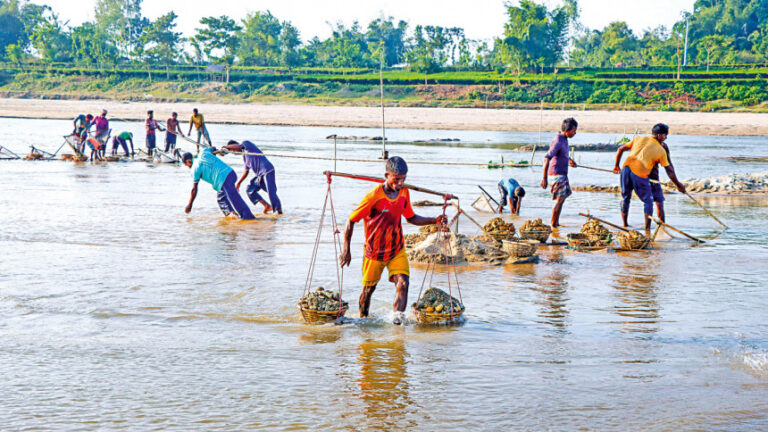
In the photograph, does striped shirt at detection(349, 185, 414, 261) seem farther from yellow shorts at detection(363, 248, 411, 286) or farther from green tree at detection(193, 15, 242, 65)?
green tree at detection(193, 15, 242, 65)

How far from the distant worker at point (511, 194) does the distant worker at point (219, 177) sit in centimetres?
433

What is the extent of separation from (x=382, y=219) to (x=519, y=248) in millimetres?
3408

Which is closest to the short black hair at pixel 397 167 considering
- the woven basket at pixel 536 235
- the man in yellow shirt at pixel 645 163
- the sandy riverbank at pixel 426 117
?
the woven basket at pixel 536 235

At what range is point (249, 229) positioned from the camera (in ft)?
35.4

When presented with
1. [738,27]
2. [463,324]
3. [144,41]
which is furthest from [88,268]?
[738,27]

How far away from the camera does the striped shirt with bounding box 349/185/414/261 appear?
17.8 feet

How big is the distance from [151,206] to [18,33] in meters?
96.3

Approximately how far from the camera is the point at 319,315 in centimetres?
602

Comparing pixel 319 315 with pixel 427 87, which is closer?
pixel 319 315

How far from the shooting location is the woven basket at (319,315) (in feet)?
19.7

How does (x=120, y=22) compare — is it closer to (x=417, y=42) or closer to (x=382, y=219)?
(x=417, y=42)

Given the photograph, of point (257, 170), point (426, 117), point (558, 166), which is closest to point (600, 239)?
point (558, 166)

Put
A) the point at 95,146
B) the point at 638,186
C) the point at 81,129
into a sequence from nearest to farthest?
the point at 638,186, the point at 95,146, the point at 81,129

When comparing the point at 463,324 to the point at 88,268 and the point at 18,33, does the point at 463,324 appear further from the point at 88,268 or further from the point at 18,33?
the point at 18,33
